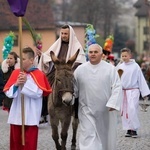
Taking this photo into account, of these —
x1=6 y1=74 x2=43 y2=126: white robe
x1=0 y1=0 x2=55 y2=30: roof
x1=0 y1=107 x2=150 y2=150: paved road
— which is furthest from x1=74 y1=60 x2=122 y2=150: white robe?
x1=0 y1=0 x2=55 y2=30: roof

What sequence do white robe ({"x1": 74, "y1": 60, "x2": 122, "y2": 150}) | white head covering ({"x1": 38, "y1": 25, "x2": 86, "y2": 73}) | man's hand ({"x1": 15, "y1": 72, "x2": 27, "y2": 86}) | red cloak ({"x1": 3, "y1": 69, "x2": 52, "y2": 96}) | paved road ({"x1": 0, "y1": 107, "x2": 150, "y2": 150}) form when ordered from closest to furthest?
man's hand ({"x1": 15, "y1": 72, "x2": 27, "y2": 86}), red cloak ({"x1": 3, "y1": 69, "x2": 52, "y2": 96}), white robe ({"x1": 74, "y1": 60, "x2": 122, "y2": 150}), white head covering ({"x1": 38, "y1": 25, "x2": 86, "y2": 73}), paved road ({"x1": 0, "y1": 107, "x2": 150, "y2": 150})

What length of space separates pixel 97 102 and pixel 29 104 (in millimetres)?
1042

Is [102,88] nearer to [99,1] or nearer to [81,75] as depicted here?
[81,75]

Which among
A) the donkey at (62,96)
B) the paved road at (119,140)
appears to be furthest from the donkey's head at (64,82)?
the paved road at (119,140)

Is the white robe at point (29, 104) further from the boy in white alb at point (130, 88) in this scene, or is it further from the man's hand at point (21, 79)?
the boy in white alb at point (130, 88)

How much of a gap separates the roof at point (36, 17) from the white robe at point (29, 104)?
39190 mm

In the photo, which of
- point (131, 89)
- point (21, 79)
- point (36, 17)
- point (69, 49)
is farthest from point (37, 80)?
point (36, 17)

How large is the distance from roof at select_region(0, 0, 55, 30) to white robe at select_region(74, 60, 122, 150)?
3882 centimetres

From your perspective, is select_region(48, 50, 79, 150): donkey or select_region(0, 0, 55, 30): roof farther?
select_region(0, 0, 55, 30): roof

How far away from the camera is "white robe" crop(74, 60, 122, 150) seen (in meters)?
10.3

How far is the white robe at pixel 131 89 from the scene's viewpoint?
1498 centimetres

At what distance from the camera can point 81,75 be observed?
10.5m

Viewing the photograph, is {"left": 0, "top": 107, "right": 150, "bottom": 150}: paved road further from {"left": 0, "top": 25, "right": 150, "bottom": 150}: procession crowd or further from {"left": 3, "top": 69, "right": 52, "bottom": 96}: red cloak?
{"left": 3, "top": 69, "right": 52, "bottom": 96}: red cloak

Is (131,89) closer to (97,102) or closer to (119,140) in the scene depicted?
(119,140)
